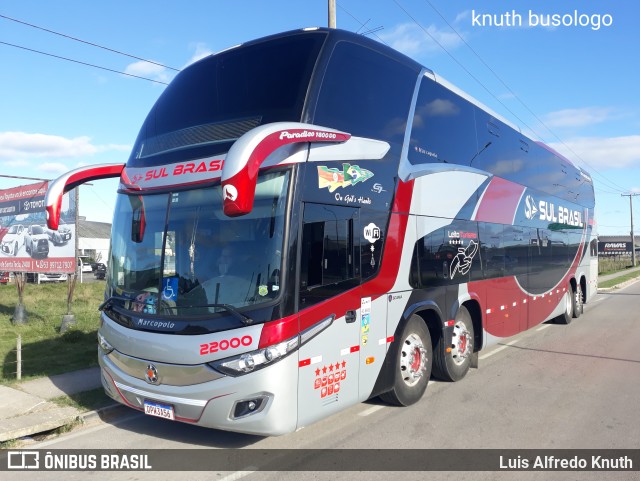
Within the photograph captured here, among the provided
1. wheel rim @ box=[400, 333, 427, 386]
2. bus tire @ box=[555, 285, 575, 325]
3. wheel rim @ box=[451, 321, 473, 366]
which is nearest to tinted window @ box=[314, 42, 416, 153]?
wheel rim @ box=[400, 333, 427, 386]

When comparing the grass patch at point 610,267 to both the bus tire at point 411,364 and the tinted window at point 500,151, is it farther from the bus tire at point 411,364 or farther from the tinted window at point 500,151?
the bus tire at point 411,364

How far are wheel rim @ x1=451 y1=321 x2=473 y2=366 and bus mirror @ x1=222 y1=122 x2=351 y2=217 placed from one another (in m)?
4.39

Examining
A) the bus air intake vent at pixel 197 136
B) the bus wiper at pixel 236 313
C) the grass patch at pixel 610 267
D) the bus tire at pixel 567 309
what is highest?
the bus air intake vent at pixel 197 136

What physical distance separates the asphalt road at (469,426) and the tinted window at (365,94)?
129 inches

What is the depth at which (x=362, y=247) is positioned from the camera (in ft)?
18.7

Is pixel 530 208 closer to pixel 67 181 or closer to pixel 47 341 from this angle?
pixel 67 181

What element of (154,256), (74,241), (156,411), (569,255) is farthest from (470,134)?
(74,241)

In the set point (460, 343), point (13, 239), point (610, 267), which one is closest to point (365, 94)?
point (460, 343)

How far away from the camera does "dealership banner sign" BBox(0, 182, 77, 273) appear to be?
13367 millimetres

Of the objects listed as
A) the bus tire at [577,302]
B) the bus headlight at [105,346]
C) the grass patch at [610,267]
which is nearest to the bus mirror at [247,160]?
the bus headlight at [105,346]

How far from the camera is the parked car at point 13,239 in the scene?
1478 centimetres

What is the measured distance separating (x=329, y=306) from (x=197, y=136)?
89.8 inches

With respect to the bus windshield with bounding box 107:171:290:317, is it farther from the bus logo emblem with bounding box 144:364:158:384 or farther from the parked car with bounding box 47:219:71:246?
the parked car with bounding box 47:219:71:246

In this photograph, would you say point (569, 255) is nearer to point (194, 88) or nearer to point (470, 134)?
point (470, 134)
